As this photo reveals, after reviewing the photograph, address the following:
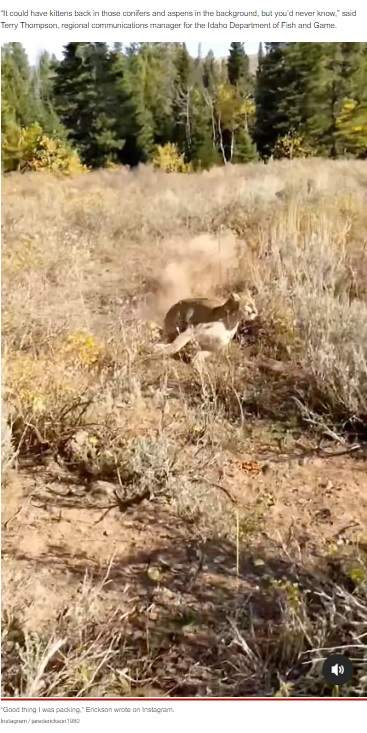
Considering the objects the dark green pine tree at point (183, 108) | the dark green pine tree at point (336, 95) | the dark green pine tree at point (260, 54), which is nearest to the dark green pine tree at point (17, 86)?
the dark green pine tree at point (183, 108)

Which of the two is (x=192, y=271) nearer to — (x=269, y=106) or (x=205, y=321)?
(x=205, y=321)

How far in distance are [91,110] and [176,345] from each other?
44 centimetres

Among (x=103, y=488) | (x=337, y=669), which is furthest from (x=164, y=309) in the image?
(x=337, y=669)

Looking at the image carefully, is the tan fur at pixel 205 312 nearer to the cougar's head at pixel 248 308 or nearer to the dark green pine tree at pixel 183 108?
the cougar's head at pixel 248 308

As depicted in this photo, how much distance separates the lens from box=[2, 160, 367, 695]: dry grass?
1070mm

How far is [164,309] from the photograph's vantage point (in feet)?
3.88

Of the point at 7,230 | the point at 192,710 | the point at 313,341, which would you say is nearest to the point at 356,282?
the point at 313,341

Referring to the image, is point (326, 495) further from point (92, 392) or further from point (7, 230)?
point (7, 230)

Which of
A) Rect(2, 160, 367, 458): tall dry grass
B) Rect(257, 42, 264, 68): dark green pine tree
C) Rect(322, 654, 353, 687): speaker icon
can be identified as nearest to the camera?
Rect(322, 654, 353, 687): speaker icon

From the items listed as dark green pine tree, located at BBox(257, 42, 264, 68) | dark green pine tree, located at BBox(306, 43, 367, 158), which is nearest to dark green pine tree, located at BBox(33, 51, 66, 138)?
dark green pine tree, located at BBox(257, 42, 264, 68)

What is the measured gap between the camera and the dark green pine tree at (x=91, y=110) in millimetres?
1077

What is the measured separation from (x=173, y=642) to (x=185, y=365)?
19.1 inches

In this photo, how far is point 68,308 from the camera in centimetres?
118

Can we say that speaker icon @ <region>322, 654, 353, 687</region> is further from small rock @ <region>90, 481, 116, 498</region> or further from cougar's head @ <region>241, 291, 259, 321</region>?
cougar's head @ <region>241, 291, 259, 321</region>
